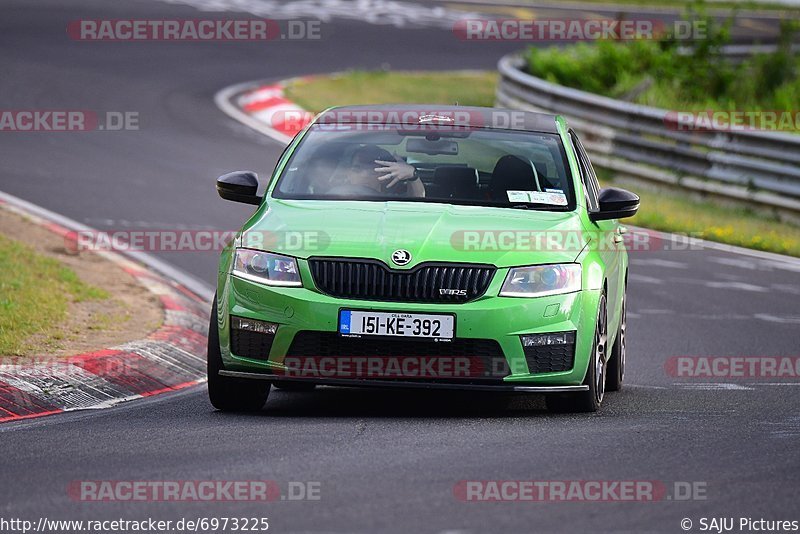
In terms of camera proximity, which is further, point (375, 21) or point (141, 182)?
point (375, 21)

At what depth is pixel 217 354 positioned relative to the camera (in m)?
7.94

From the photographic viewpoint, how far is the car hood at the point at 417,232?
7.69 meters

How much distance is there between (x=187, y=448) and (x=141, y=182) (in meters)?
10.7

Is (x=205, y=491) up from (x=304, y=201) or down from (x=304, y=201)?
down

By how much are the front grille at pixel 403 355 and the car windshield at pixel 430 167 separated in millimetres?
1200

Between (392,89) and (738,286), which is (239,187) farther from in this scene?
(392,89)

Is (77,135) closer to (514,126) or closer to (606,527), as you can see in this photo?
(514,126)

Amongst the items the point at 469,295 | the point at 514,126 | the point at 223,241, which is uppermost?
the point at 514,126

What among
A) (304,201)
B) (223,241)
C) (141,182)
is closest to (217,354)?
(304,201)

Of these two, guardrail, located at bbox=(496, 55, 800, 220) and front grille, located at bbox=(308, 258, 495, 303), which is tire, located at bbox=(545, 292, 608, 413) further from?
guardrail, located at bbox=(496, 55, 800, 220)

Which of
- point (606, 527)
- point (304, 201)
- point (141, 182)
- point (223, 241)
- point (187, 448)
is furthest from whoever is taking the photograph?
point (141, 182)

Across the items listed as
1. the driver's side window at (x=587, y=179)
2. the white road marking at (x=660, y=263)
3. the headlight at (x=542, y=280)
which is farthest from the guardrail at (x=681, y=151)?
the headlight at (x=542, y=280)

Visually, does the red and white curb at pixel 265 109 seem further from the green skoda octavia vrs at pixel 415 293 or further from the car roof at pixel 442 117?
the green skoda octavia vrs at pixel 415 293

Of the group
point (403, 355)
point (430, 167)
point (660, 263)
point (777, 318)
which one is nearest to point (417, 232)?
point (403, 355)
